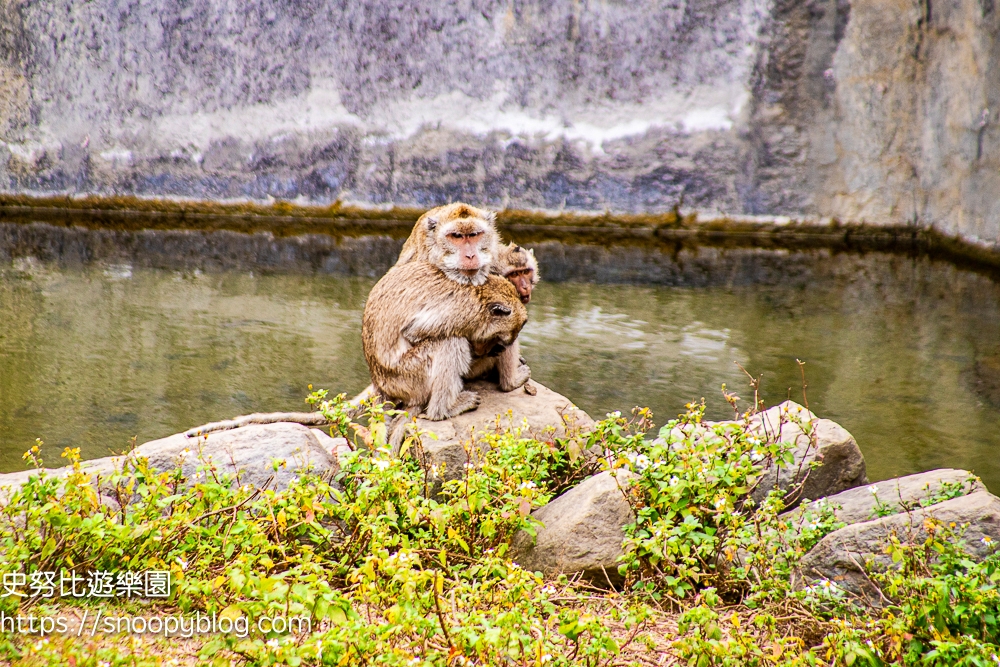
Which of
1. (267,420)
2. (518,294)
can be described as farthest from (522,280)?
(267,420)

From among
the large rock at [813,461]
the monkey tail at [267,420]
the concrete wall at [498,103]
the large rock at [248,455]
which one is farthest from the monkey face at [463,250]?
the concrete wall at [498,103]

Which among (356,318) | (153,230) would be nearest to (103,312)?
(356,318)

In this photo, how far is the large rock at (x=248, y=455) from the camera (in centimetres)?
358

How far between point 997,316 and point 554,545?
21.0 feet

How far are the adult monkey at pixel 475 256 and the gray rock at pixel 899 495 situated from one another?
153 centimetres

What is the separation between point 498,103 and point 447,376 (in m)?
8.90

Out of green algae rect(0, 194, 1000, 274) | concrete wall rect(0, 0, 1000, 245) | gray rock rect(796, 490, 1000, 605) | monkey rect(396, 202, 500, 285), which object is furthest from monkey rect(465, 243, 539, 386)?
concrete wall rect(0, 0, 1000, 245)

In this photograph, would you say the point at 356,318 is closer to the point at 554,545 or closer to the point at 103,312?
the point at 103,312

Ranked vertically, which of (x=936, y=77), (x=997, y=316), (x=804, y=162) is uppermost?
(x=936, y=77)

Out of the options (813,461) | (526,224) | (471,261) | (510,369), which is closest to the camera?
(813,461)

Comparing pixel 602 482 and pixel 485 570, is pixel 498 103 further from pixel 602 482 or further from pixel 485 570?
pixel 485 570

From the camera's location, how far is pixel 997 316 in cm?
783

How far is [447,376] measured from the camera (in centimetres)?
396

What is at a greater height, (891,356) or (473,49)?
(473,49)
